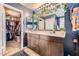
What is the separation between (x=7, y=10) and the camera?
1.64 metres

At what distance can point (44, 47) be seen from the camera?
1705mm

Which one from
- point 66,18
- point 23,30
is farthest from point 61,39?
point 23,30

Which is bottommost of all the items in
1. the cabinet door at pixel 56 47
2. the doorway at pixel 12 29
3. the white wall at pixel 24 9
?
the cabinet door at pixel 56 47

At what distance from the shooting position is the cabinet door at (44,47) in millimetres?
1691

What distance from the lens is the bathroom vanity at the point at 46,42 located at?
1631mm

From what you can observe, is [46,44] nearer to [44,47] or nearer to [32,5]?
[44,47]

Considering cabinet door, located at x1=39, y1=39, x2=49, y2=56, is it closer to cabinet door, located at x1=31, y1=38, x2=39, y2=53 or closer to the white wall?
A: cabinet door, located at x1=31, y1=38, x2=39, y2=53

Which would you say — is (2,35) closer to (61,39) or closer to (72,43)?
(61,39)

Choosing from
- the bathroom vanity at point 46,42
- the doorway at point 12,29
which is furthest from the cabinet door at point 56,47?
the doorway at point 12,29

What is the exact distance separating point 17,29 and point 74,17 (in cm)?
90

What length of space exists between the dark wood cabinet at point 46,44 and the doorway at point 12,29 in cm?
22

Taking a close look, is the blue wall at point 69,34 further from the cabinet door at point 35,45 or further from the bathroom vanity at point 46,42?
the cabinet door at point 35,45

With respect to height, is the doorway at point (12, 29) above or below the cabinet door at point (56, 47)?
above

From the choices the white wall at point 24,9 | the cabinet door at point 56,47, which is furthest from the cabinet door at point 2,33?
the cabinet door at point 56,47
